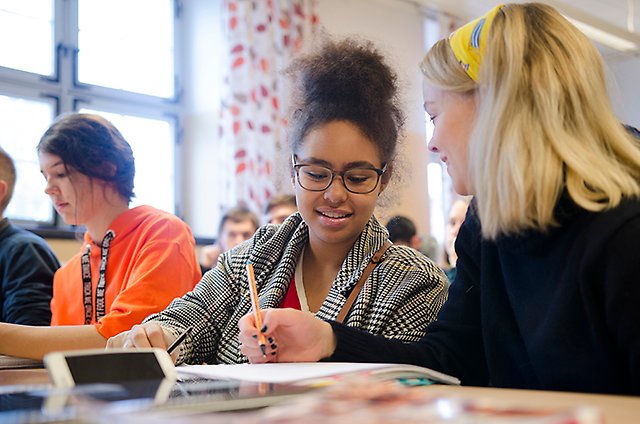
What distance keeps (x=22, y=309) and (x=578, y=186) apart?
170 centimetres

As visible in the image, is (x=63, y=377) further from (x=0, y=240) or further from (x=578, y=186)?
(x=0, y=240)

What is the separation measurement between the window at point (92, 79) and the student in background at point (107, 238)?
1.61 meters

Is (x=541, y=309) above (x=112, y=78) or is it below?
below

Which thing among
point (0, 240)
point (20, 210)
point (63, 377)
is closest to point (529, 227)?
point (63, 377)

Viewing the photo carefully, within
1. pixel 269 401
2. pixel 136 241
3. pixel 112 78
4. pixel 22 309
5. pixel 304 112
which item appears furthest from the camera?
pixel 112 78

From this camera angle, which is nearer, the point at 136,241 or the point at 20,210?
the point at 136,241

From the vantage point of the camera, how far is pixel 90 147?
6.78ft

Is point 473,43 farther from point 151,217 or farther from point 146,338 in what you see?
point 151,217

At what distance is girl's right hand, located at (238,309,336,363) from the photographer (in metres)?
1.12

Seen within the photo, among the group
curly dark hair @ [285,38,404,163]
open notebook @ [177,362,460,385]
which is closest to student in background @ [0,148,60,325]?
curly dark hair @ [285,38,404,163]

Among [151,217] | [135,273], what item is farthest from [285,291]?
[151,217]

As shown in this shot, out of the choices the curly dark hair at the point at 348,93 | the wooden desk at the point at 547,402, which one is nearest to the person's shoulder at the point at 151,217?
the curly dark hair at the point at 348,93

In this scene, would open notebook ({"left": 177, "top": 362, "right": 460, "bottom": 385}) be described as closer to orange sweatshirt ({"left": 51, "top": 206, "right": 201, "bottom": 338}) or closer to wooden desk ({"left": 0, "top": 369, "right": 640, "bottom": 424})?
wooden desk ({"left": 0, "top": 369, "right": 640, "bottom": 424})

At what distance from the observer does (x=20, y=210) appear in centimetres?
376
